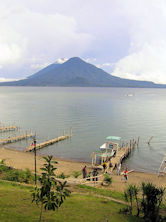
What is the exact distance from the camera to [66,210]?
11188 millimetres

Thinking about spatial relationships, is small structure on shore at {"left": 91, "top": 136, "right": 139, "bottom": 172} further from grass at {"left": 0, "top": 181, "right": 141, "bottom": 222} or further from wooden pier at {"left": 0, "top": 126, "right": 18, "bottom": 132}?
wooden pier at {"left": 0, "top": 126, "right": 18, "bottom": 132}

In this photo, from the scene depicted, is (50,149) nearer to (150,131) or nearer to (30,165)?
(30,165)

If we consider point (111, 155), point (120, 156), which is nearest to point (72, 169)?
point (111, 155)

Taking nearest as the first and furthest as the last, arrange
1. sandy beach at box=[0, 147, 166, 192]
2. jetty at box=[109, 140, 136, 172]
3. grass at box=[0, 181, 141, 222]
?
grass at box=[0, 181, 141, 222] < sandy beach at box=[0, 147, 166, 192] < jetty at box=[109, 140, 136, 172]

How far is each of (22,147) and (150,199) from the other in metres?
31.6

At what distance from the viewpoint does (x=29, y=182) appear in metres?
16.7

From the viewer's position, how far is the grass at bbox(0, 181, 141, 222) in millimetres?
10055

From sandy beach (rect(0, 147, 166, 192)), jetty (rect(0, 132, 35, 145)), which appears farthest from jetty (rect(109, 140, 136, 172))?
jetty (rect(0, 132, 35, 145))

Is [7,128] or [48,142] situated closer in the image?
[48,142]

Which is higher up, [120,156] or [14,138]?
[14,138]

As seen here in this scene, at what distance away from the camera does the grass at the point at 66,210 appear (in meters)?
10.1

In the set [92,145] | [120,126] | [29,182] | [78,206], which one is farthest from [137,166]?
[120,126]

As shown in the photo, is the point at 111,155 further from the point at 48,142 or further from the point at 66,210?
the point at 66,210

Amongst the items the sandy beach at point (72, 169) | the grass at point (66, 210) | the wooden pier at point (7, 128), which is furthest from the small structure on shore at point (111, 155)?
the wooden pier at point (7, 128)
